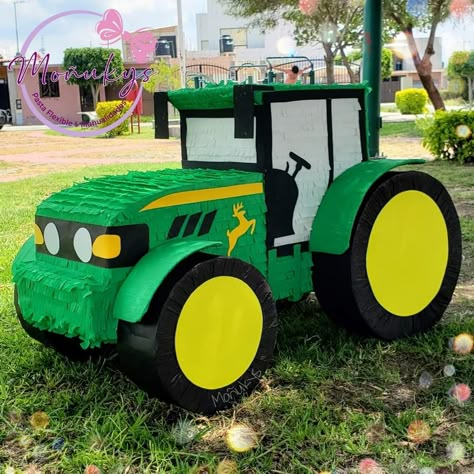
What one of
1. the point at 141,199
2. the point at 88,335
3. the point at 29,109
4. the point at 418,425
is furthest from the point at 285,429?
the point at 29,109

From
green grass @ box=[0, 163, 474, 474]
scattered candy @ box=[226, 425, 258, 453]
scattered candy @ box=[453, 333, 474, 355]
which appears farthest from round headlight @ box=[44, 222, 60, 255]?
scattered candy @ box=[453, 333, 474, 355]

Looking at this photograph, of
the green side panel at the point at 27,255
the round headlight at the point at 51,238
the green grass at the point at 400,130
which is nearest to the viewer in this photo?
the round headlight at the point at 51,238

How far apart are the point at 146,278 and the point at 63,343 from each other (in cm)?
87

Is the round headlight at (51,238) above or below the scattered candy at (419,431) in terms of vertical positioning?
above

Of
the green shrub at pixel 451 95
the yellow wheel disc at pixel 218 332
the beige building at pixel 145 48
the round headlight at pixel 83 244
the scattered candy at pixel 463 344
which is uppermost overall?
the beige building at pixel 145 48

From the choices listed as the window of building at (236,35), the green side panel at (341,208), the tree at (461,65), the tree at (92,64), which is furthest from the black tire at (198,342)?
the window of building at (236,35)

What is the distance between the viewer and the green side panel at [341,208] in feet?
9.78

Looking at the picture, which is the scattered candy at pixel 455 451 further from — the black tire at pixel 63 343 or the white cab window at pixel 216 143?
the black tire at pixel 63 343

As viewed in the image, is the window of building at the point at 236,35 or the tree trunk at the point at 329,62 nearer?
the tree trunk at the point at 329,62

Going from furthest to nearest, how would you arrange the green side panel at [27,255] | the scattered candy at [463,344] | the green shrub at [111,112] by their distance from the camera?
the green shrub at [111,112] < the scattered candy at [463,344] < the green side panel at [27,255]

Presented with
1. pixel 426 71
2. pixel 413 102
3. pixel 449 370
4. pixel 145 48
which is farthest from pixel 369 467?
pixel 145 48

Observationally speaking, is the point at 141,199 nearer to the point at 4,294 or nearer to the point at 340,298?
the point at 340,298

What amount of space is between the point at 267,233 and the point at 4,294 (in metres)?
2.06

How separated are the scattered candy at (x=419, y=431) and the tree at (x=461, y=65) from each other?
31672 millimetres
